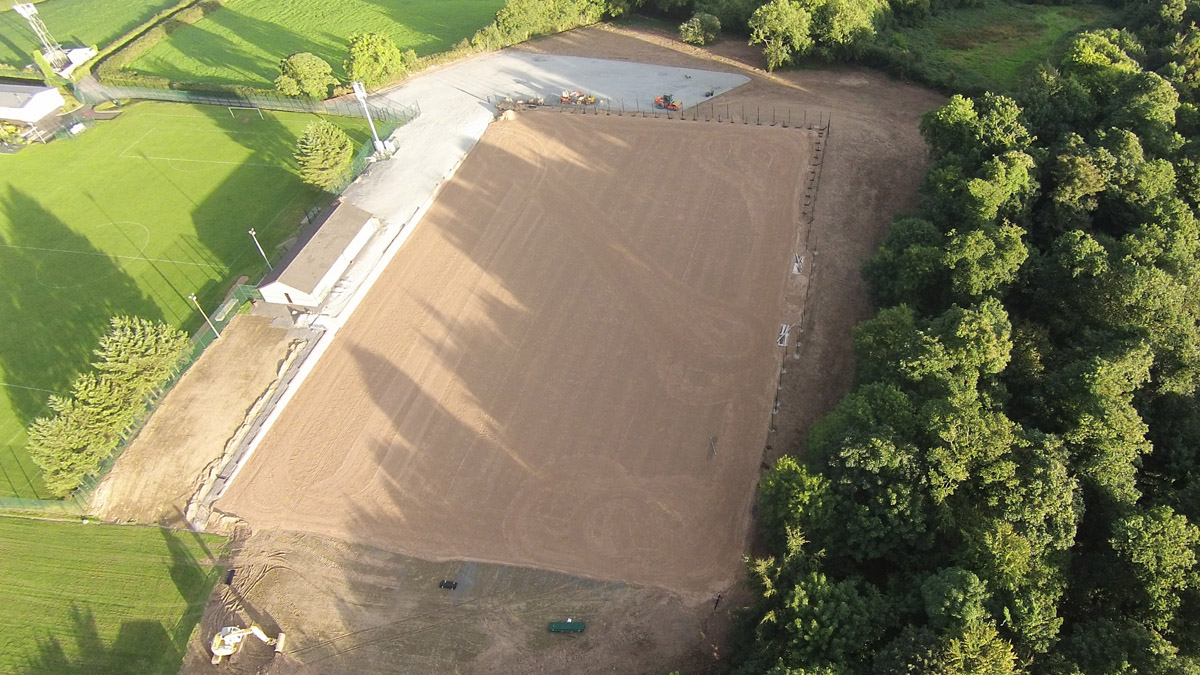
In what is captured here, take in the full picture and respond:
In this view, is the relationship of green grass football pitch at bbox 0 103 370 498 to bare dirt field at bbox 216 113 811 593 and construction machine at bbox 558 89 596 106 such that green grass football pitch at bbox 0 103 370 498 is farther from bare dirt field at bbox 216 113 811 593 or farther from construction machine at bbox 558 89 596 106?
construction machine at bbox 558 89 596 106

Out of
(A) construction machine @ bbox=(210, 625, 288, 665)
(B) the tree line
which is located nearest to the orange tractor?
(B) the tree line

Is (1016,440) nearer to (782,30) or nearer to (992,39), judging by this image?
(782,30)

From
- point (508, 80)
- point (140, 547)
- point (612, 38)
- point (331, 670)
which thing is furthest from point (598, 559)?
point (612, 38)

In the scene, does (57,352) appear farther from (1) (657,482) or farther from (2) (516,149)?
(1) (657,482)

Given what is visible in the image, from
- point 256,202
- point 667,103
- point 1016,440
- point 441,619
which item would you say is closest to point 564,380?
point 441,619

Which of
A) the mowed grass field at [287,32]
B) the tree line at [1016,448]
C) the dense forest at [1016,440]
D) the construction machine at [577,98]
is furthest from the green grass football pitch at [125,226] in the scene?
the dense forest at [1016,440]

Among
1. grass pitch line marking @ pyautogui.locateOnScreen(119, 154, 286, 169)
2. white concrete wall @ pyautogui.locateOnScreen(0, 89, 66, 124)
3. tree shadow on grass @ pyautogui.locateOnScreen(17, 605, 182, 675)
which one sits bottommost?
tree shadow on grass @ pyautogui.locateOnScreen(17, 605, 182, 675)
